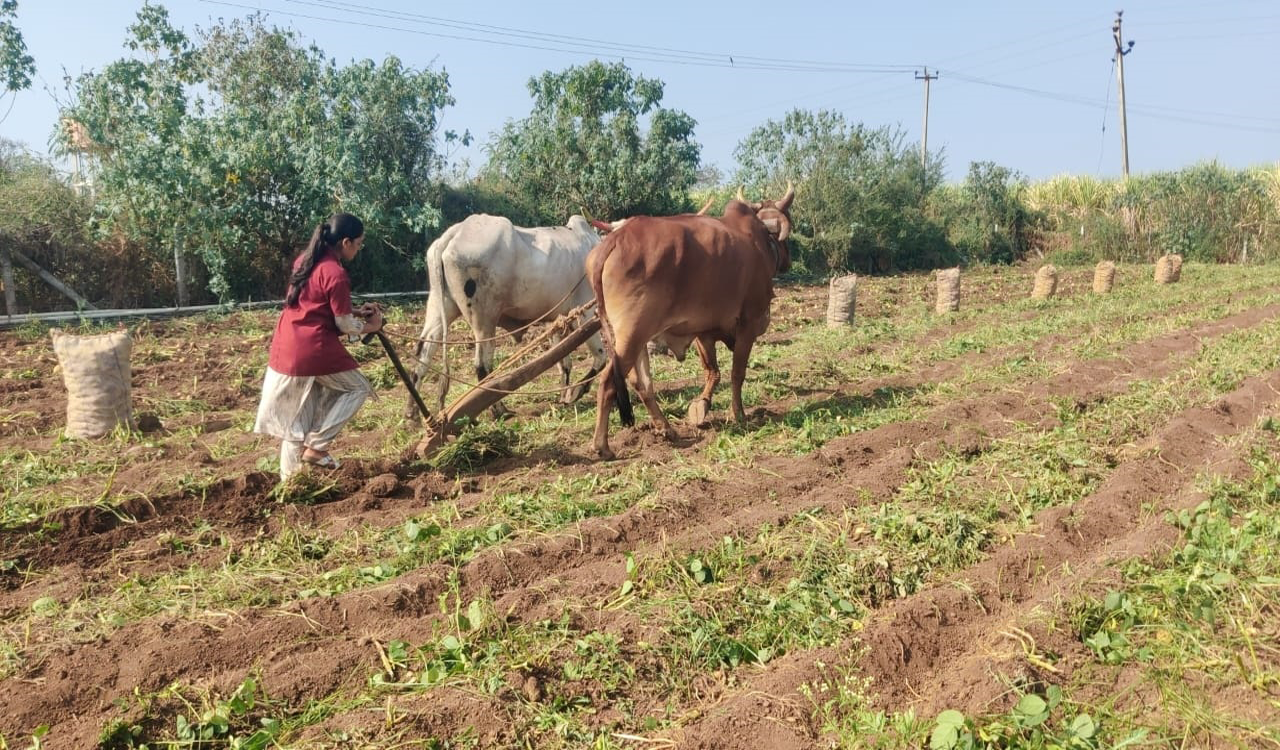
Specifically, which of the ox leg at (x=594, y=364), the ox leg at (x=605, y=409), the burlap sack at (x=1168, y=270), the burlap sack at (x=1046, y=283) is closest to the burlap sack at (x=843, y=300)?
the burlap sack at (x=1046, y=283)

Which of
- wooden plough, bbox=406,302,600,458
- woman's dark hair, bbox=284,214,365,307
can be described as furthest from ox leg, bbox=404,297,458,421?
woman's dark hair, bbox=284,214,365,307

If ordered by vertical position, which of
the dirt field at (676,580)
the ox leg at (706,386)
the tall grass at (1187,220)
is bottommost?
the dirt field at (676,580)

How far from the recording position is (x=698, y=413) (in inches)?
304

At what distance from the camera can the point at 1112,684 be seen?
11.2 ft

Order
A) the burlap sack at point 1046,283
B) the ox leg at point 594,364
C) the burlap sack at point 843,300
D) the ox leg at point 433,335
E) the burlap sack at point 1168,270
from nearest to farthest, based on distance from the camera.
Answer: the ox leg at point 433,335 < the ox leg at point 594,364 < the burlap sack at point 843,300 < the burlap sack at point 1046,283 < the burlap sack at point 1168,270

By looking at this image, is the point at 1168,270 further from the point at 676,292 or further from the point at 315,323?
the point at 315,323

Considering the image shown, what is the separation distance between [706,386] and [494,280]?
2274mm

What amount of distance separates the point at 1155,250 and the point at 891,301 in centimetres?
1377

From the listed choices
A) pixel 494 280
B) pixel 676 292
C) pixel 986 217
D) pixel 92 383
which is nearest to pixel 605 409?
pixel 676 292

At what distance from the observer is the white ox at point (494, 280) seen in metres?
8.48

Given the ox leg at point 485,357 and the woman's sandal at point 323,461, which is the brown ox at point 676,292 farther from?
the woman's sandal at point 323,461

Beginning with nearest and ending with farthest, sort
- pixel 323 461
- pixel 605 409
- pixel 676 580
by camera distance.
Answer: pixel 676 580, pixel 323 461, pixel 605 409

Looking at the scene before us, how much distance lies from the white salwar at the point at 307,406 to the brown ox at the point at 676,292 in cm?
178

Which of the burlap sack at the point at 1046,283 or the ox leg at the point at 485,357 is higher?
the burlap sack at the point at 1046,283
